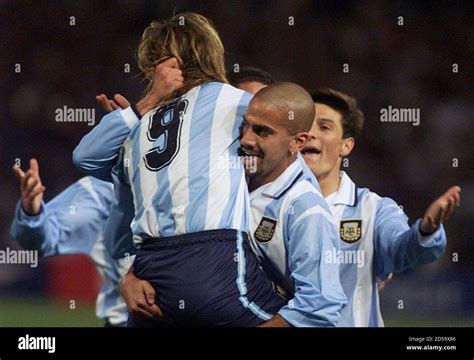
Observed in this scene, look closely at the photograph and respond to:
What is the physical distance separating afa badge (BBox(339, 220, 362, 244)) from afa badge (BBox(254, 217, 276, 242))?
1.21ft

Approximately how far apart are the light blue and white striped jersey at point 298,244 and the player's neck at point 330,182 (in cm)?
15

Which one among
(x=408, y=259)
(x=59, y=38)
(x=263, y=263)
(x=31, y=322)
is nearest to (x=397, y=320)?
(x=408, y=259)

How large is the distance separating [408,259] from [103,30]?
6.01 ft

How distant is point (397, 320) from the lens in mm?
6004

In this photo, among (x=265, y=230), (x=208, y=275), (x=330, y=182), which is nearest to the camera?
(x=208, y=275)

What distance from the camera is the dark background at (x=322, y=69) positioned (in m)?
6.03

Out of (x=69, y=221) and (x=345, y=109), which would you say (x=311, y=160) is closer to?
(x=345, y=109)

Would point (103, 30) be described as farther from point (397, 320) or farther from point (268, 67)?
point (397, 320)

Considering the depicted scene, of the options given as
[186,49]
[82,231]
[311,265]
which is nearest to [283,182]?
[311,265]

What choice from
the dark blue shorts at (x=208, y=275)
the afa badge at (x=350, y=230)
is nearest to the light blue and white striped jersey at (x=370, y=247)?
the afa badge at (x=350, y=230)

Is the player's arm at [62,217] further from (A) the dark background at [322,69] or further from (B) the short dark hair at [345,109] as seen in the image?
(B) the short dark hair at [345,109]

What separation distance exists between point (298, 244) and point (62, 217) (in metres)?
1.32

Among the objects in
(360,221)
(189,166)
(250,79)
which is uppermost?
(250,79)

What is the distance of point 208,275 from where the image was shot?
221 inches
